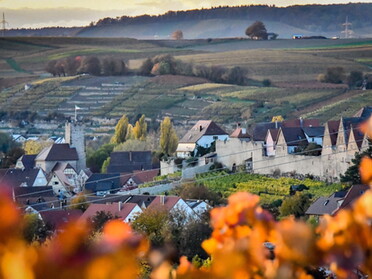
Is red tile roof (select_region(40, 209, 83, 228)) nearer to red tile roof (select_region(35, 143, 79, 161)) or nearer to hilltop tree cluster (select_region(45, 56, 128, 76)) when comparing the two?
red tile roof (select_region(35, 143, 79, 161))

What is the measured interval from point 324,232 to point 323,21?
17005cm

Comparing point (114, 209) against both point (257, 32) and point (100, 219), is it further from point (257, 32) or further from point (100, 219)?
point (257, 32)

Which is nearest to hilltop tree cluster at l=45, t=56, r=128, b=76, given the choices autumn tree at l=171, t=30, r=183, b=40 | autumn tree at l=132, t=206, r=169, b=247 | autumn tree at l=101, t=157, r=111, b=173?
autumn tree at l=171, t=30, r=183, b=40

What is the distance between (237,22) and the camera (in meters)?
180

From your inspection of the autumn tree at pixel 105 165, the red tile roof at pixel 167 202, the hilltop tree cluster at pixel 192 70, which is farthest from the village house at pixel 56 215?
the hilltop tree cluster at pixel 192 70

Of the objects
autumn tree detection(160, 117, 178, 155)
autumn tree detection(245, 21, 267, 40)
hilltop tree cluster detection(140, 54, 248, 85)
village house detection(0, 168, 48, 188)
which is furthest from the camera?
autumn tree detection(245, 21, 267, 40)

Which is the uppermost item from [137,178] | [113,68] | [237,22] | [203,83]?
[137,178]

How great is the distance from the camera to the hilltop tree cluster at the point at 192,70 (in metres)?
118

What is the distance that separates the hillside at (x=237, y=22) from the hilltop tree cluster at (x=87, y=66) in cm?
2931

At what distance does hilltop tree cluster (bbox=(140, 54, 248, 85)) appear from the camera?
11850 centimetres

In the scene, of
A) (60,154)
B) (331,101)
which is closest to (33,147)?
(60,154)

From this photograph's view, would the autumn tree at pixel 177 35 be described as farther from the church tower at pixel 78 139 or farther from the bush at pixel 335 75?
the church tower at pixel 78 139

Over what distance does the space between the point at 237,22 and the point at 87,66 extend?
5467 centimetres

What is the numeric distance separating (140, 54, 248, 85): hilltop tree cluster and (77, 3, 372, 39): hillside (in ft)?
124
